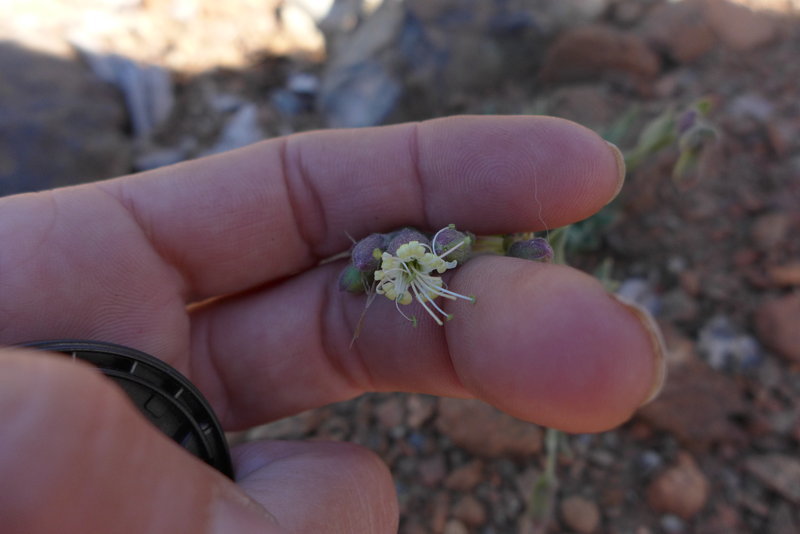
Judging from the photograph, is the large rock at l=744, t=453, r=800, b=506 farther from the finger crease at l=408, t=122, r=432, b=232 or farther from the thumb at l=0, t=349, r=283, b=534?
the thumb at l=0, t=349, r=283, b=534

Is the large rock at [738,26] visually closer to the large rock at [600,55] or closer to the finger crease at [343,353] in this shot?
the large rock at [600,55]

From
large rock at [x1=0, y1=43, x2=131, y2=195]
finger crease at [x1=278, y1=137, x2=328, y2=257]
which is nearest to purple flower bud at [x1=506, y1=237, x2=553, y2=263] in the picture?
finger crease at [x1=278, y1=137, x2=328, y2=257]

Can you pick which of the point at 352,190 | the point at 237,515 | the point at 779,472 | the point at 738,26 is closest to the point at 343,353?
the point at 352,190

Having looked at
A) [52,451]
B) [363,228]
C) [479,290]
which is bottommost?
[363,228]

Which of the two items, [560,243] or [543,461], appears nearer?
[560,243]

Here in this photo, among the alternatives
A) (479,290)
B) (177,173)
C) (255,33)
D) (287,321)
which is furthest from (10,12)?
(479,290)

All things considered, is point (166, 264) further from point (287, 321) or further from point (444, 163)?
point (444, 163)

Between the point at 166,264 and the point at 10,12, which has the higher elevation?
the point at 10,12
